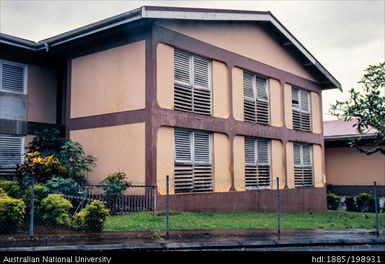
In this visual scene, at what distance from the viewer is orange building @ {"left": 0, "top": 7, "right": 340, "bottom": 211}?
1445cm

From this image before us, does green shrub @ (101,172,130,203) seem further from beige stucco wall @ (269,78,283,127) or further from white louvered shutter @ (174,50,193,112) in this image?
beige stucco wall @ (269,78,283,127)

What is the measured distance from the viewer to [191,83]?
1588cm

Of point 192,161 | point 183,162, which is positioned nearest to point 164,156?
point 183,162

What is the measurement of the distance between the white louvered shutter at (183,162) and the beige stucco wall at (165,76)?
1.13 m

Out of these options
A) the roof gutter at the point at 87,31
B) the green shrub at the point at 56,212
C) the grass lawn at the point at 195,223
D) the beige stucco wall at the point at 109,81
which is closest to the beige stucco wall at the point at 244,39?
the roof gutter at the point at 87,31

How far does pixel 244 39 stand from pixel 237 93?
8.38ft

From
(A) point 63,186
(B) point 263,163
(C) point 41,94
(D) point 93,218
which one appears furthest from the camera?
(B) point 263,163

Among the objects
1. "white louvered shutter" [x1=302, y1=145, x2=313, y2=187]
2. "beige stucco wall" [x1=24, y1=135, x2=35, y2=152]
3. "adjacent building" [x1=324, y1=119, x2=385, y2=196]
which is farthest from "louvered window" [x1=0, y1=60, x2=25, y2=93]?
"adjacent building" [x1=324, y1=119, x2=385, y2=196]

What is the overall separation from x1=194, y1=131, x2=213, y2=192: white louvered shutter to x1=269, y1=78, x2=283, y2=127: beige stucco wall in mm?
4778

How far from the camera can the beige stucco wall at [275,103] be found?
2003 centimetres

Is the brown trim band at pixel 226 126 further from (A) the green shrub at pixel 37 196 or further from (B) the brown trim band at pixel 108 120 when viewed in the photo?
(A) the green shrub at pixel 37 196

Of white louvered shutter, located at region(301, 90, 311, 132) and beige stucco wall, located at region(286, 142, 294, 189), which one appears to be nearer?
beige stucco wall, located at region(286, 142, 294, 189)

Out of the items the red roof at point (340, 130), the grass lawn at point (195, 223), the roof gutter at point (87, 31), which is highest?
the roof gutter at point (87, 31)

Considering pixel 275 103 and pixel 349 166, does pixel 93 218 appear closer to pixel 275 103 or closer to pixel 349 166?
pixel 275 103
